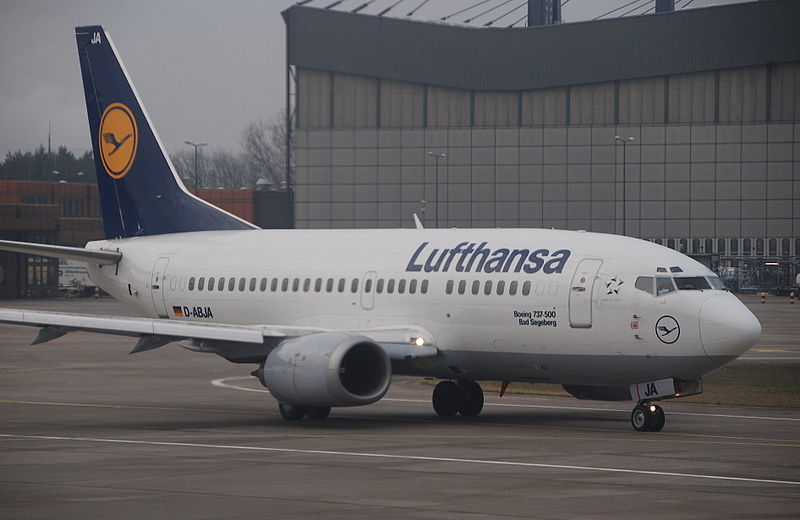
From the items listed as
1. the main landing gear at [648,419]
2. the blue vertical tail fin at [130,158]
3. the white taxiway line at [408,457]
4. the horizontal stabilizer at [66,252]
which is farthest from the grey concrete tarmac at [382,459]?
the blue vertical tail fin at [130,158]

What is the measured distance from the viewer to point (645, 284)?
90.8ft

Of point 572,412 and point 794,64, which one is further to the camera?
point 794,64

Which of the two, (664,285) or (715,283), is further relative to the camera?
(715,283)

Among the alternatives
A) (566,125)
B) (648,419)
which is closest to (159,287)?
(648,419)

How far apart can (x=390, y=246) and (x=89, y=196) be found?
106 m

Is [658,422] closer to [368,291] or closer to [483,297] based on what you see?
[483,297]

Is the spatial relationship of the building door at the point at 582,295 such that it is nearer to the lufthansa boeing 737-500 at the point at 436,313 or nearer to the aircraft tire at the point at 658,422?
the lufthansa boeing 737-500 at the point at 436,313

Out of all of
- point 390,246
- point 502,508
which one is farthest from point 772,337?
point 502,508

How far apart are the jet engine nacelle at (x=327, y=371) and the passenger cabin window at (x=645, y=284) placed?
18.3ft

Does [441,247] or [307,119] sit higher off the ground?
[307,119]

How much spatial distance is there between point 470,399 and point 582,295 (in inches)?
202

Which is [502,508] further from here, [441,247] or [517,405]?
[517,405]

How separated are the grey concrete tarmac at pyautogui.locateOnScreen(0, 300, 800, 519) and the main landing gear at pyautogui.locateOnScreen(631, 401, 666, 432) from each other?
225 millimetres

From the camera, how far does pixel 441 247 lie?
3133 cm
